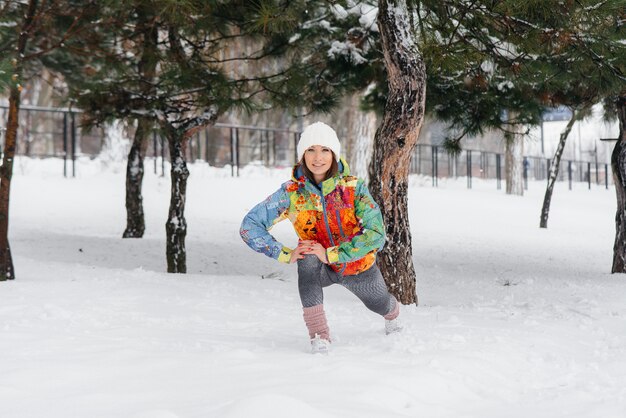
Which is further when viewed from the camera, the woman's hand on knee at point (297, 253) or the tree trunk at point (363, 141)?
the tree trunk at point (363, 141)

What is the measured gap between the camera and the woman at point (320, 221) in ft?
11.2

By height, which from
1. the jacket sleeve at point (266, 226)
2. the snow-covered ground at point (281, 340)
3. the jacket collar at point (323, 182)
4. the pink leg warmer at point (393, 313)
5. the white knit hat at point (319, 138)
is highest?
the white knit hat at point (319, 138)

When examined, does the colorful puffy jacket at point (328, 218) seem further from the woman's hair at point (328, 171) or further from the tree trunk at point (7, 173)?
the tree trunk at point (7, 173)

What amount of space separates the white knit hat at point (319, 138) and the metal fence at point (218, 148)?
4.23m

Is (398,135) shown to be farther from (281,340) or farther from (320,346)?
(320,346)

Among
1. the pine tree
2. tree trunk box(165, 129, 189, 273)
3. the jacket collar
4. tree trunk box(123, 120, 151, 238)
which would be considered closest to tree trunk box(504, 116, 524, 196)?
tree trunk box(123, 120, 151, 238)

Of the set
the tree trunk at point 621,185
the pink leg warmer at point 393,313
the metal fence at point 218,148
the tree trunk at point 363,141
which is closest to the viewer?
the pink leg warmer at point 393,313

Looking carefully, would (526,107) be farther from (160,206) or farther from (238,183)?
(238,183)

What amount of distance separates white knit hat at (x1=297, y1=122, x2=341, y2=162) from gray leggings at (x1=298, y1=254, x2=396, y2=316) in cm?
52

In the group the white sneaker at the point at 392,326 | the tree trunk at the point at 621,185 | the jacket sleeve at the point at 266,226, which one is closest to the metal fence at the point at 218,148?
the tree trunk at the point at 621,185

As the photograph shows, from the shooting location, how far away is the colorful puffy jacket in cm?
340

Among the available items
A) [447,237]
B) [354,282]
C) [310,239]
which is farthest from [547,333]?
[447,237]

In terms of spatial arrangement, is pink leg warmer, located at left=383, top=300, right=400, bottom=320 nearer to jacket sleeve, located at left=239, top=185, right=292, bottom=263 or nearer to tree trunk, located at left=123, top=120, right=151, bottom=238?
jacket sleeve, located at left=239, top=185, right=292, bottom=263

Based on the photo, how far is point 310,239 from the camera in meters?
3.56
